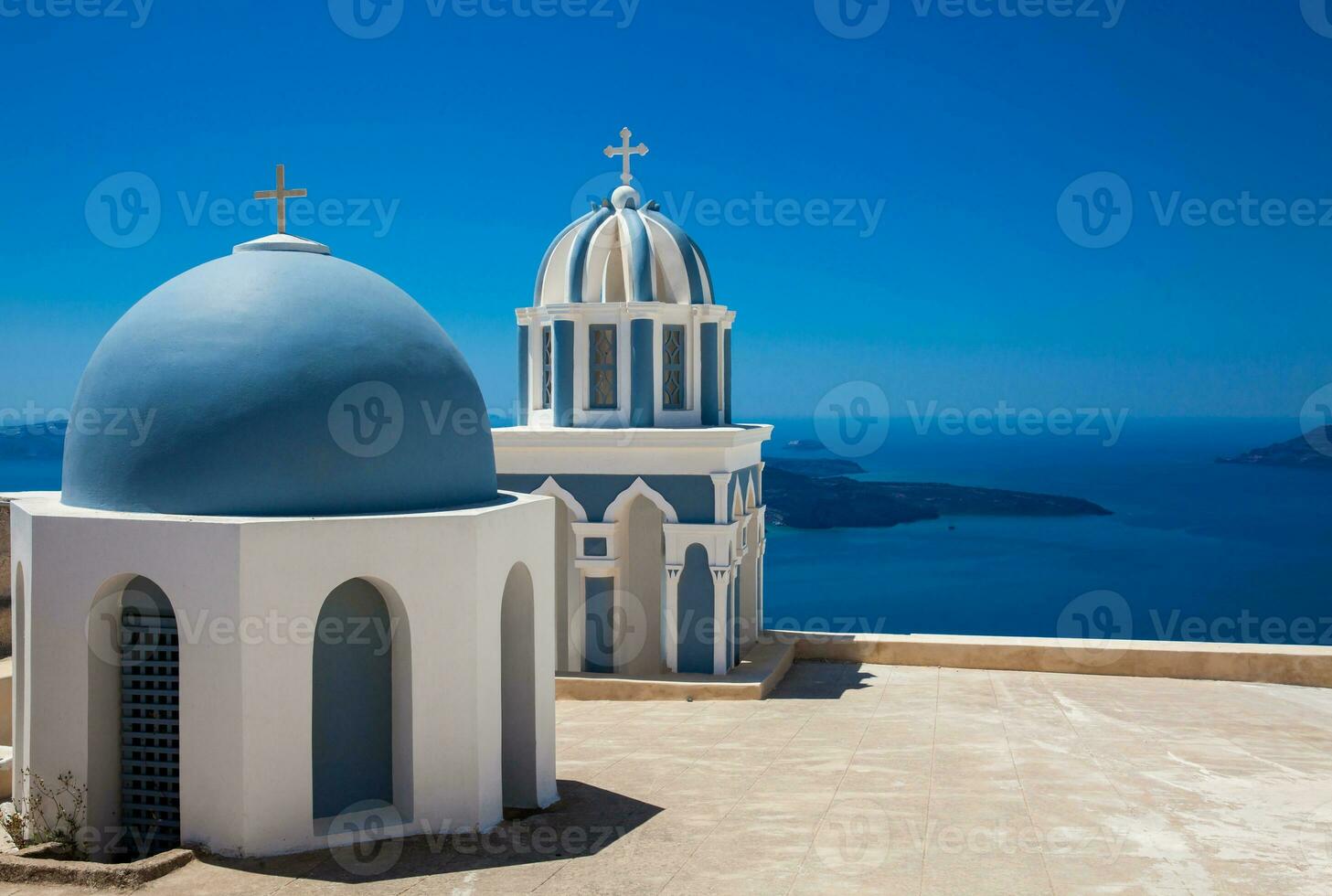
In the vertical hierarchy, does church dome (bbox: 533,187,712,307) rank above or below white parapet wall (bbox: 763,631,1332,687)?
above

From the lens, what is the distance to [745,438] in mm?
16953

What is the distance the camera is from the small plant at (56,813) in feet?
27.1

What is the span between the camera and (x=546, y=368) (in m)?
18.0

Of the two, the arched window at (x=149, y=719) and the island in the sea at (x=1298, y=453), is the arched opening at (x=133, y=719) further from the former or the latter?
the island in the sea at (x=1298, y=453)

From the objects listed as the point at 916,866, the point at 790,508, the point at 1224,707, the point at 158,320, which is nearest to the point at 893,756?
the point at 916,866

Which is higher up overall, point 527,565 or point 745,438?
point 745,438

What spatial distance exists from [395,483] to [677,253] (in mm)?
9495

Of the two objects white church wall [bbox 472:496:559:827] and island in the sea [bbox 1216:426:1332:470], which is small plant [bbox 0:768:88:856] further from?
island in the sea [bbox 1216:426:1332:470]

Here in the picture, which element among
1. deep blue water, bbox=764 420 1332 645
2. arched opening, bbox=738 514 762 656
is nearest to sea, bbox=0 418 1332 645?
deep blue water, bbox=764 420 1332 645

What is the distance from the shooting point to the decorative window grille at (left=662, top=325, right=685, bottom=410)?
17.6 meters

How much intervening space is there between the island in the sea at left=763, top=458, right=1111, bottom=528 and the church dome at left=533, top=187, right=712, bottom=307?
41091 mm

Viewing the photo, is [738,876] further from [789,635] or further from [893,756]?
[789,635]

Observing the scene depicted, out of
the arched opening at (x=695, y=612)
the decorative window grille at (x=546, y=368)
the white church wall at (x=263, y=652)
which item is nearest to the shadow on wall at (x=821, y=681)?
the arched opening at (x=695, y=612)

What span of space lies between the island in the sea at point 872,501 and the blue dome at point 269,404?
49.8 m
